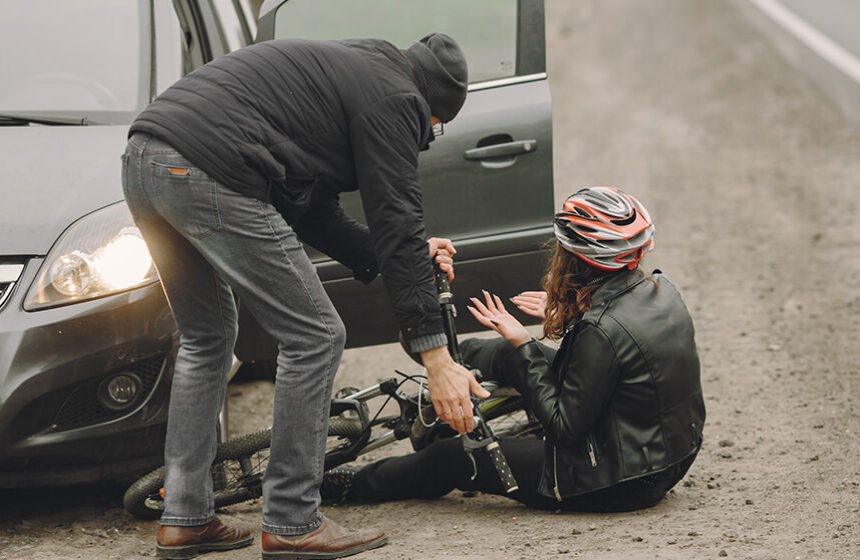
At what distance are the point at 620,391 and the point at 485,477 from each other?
2.06ft

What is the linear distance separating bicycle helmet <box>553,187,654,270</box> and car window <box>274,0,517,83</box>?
45.1 inches

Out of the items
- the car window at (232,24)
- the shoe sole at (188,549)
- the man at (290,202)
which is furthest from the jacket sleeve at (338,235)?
the car window at (232,24)

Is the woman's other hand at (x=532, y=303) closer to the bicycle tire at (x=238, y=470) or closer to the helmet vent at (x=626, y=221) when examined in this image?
the helmet vent at (x=626, y=221)

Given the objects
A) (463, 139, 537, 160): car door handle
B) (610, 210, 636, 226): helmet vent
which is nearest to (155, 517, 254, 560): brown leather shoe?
(610, 210, 636, 226): helmet vent

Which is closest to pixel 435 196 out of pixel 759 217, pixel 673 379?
pixel 673 379

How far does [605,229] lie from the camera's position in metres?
3.77

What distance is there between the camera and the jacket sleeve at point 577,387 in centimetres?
373

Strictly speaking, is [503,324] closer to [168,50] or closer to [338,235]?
[338,235]

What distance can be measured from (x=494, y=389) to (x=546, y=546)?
0.65 m

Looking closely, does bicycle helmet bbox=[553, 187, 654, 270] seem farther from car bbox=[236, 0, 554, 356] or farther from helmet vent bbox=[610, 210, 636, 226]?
car bbox=[236, 0, 554, 356]

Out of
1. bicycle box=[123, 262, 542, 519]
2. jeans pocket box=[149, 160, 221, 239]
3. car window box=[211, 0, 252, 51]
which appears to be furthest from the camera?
car window box=[211, 0, 252, 51]

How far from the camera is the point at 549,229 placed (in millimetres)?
4664

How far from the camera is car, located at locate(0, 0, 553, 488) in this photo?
379 centimetres

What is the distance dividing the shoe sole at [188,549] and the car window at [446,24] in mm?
2084
